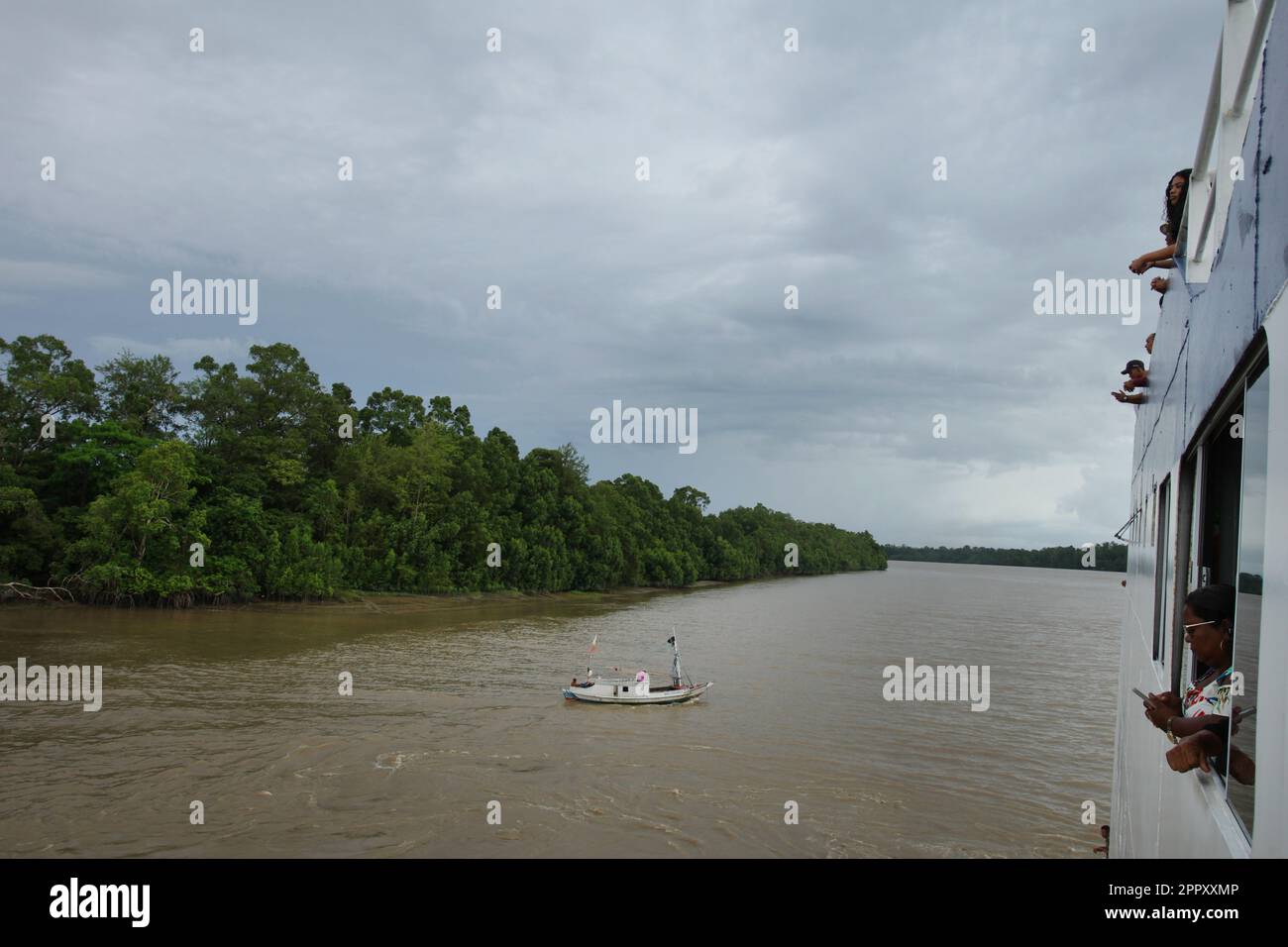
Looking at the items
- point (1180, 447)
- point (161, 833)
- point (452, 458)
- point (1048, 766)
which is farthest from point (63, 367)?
point (1180, 447)

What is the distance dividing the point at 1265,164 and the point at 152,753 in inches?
766

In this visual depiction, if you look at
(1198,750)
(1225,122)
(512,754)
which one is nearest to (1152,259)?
(1225,122)

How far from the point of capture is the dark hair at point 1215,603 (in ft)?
9.81

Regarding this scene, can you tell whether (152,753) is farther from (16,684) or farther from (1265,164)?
(1265,164)

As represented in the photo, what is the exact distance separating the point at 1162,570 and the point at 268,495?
51.3m

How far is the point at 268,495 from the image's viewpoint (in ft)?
162

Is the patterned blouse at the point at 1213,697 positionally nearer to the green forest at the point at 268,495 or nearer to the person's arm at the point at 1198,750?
the person's arm at the point at 1198,750

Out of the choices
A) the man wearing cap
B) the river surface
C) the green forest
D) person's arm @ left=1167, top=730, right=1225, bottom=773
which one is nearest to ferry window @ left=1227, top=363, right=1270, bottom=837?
person's arm @ left=1167, top=730, right=1225, bottom=773

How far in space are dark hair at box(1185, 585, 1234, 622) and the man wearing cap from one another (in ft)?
15.8

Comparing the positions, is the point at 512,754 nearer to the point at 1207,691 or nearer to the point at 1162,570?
the point at 1162,570

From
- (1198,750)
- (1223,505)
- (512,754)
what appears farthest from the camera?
(512,754)

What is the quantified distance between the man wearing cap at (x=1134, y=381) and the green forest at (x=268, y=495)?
4195 centimetres

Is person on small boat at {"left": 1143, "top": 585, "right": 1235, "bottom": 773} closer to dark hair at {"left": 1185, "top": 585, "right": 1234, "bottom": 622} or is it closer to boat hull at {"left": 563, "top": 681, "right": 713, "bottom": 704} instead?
dark hair at {"left": 1185, "top": 585, "right": 1234, "bottom": 622}

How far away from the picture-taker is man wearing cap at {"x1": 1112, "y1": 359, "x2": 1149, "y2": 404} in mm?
7154
